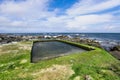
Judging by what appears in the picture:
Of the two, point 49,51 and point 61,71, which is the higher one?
point 49,51

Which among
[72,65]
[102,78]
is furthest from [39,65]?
[102,78]

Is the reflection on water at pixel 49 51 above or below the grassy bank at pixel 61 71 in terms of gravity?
above

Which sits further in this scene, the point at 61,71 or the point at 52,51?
the point at 52,51

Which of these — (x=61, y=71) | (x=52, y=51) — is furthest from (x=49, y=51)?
(x=61, y=71)

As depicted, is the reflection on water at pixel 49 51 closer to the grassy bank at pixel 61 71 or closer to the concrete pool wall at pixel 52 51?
the concrete pool wall at pixel 52 51

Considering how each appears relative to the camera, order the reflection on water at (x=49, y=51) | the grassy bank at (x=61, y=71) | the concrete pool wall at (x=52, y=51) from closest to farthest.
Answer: the grassy bank at (x=61, y=71) → the reflection on water at (x=49, y=51) → the concrete pool wall at (x=52, y=51)

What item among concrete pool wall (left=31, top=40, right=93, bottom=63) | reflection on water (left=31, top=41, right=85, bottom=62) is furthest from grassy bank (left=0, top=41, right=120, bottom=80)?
reflection on water (left=31, top=41, right=85, bottom=62)

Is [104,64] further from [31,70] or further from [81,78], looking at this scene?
[31,70]

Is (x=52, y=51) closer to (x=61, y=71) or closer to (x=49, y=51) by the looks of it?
(x=49, y=51)

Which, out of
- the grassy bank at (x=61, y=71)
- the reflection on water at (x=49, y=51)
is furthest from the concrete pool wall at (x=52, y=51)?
the grassy bank at (x=61, y=71)

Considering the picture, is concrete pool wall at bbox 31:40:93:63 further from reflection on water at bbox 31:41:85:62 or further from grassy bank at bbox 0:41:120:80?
grassy bank at bbox 0:41:120:80

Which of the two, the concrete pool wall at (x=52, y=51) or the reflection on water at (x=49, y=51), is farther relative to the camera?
the concrete pool wall at (x=52, y=51)

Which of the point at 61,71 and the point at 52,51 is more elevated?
the point at 52,51

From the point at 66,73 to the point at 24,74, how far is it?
352 centimetres
